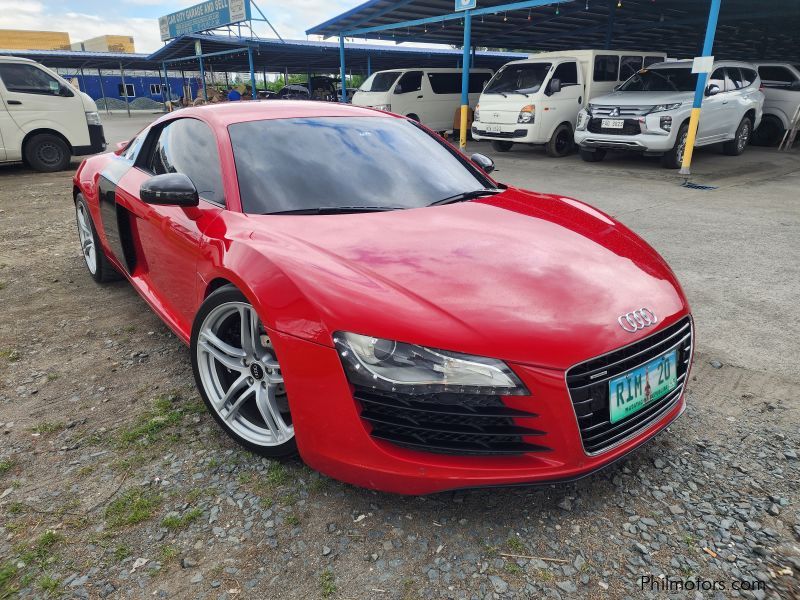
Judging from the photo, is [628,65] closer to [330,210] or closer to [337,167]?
[337,167]

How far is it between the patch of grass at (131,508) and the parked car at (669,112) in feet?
31.0

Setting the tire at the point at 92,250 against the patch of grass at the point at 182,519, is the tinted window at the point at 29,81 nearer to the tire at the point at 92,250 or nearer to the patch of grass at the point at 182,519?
the tire at the point at 92,250

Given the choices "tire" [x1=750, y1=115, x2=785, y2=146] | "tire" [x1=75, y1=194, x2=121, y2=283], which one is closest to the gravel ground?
"tire" [x1=75, y1=194, x2=121, y2=283]

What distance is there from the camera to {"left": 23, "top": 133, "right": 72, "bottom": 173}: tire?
9672 millimetres

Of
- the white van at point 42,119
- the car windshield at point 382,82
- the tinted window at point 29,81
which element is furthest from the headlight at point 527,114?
the tinted window at point 29,81

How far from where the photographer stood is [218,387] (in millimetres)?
2346

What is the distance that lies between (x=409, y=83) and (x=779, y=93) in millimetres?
8488

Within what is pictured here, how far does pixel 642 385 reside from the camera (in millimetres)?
1868

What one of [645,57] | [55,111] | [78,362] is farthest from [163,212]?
[645,57]

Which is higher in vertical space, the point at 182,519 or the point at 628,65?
the point at 628,65

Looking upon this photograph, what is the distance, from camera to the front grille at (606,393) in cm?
168

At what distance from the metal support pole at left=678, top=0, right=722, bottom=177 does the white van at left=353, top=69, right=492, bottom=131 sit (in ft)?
24.2

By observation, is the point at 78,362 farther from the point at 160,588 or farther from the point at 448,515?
the point at 448,515

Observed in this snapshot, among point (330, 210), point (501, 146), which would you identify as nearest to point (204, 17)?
point (501, 146)
